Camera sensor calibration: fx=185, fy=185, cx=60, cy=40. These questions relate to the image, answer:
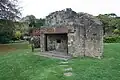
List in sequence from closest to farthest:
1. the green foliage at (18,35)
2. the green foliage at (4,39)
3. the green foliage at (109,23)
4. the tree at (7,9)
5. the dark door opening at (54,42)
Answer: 1. the tree at (7,9)
2. the dark door opening at (54,42)
3. the green foliage at (4,39)
4. the green foliage at (109,23)
5. the green foliage at (18,35)

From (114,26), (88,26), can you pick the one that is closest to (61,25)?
(88,26)

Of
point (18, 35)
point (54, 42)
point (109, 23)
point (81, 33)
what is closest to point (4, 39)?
point (18, 35)

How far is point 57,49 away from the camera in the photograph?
15.6 meters

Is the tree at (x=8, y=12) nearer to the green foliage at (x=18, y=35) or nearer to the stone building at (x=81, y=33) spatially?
the stone building at (x=81, y=33)

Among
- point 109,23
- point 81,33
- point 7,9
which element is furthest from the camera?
point 109,23

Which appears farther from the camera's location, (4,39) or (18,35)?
(18,35)

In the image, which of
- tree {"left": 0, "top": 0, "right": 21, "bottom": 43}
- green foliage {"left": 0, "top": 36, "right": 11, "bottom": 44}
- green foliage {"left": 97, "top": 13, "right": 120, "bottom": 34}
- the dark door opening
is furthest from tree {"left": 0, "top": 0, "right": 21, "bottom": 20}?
green foliage {"left": 97, "top": 13, "right": 120, "bottom": 34}

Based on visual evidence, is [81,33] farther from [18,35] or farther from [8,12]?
[18,35]

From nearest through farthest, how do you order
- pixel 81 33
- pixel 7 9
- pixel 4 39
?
1. pixel 81 33
2. pixel 7 9
3. pixel 4 39

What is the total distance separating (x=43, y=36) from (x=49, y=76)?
26.8ft

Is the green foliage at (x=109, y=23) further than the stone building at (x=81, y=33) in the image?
Yes

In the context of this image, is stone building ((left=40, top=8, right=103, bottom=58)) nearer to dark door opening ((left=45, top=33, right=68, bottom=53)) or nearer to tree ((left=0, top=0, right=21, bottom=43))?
dark door opening ((left=45, top=33, right=68, bottom=53))

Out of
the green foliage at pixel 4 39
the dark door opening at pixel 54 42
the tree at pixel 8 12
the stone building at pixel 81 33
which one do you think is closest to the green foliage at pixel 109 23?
the green foliage at pixel 4 39

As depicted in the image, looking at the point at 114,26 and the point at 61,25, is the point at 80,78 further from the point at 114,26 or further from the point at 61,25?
the point at 114,26
